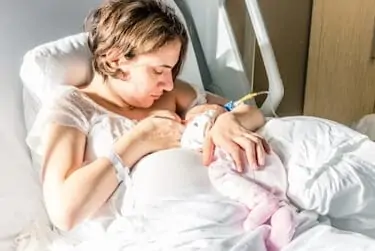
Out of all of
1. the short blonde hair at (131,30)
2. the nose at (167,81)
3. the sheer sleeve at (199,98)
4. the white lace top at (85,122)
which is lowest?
the sheer sleeve at (199,98)

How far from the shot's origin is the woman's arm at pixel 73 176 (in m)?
1.29

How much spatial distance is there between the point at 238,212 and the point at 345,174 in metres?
0.22

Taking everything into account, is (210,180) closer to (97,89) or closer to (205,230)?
(205,230)

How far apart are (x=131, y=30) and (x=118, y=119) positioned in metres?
0.18

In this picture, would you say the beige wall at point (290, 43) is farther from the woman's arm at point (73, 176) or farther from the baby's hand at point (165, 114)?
the woman's arm at point (73, 176)

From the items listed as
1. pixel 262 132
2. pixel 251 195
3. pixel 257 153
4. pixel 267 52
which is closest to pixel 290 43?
pixel 267 52

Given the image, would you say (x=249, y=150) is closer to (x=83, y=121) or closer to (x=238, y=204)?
(x=238, y=204)

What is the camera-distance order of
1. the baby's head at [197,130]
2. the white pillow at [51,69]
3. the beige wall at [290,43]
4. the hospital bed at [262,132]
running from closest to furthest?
1. the hospital bed at [262,132]
2. the baby's head at [197,130]
3. the white pillow at [51,69]
4. the beige wall at [290,43]

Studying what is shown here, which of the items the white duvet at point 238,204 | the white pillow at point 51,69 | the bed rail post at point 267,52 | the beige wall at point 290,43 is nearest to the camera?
the white duvet at point 238,204

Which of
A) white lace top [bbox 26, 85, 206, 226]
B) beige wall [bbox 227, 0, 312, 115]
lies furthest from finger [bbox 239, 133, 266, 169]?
beige wall [bbox 227, 0, 312, 115]

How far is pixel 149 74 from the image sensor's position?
1.44 m

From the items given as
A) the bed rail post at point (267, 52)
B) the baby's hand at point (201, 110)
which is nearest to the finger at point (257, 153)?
the baby's hand at point (201, 110)

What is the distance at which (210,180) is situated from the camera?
1299mm

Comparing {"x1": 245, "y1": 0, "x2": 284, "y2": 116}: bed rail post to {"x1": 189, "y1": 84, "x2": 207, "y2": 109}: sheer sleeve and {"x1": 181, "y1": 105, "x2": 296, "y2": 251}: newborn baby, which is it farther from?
{"x1": 181, "y1": 105, "x2": 296, "y2": 251}: newborn baby
